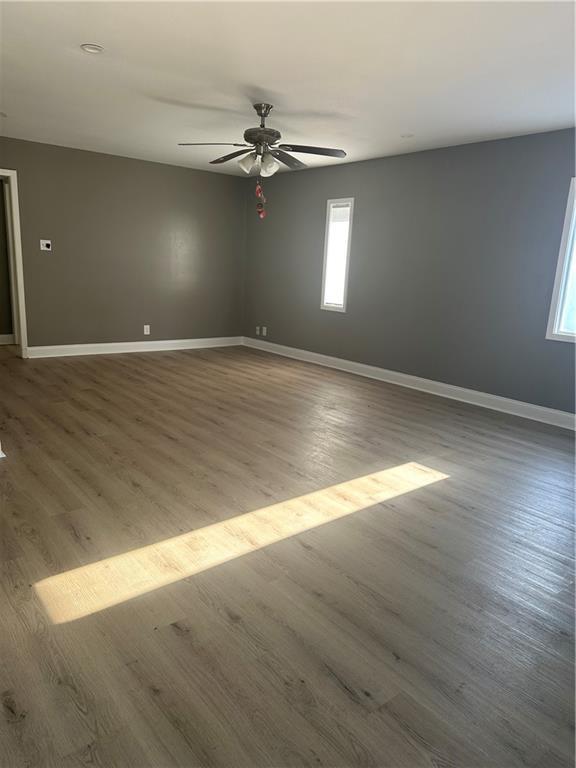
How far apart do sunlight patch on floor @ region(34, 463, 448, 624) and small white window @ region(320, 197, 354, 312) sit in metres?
3.92

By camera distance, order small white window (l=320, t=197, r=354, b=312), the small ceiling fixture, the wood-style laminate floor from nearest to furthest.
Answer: the wood-style laminate floor
the small ceiling fixture
small white window (l=320, t=197, r=354, b=312)

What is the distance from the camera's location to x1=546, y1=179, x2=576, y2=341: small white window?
173 inches

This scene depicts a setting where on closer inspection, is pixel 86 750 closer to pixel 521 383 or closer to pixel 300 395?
pixel 300 395

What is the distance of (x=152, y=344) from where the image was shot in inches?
289

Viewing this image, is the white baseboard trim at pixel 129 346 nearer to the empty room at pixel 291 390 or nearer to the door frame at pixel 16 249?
the empty room at pixel 291 390

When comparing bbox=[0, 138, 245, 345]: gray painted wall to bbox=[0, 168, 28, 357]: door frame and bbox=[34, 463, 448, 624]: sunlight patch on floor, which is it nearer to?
bbox=[0, 168, 28, 357]: door frame

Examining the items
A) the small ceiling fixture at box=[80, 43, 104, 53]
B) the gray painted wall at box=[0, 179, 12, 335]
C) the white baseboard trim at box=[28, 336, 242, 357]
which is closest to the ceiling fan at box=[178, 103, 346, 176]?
the small ceiling fixture at box=[80, 43, 104, 53]

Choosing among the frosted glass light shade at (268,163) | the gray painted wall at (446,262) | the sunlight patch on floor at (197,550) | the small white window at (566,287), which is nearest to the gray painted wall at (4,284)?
the gray painted wall at (446,262)

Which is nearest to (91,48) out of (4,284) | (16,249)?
(16,249)

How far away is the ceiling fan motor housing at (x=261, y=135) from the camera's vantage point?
395 cm

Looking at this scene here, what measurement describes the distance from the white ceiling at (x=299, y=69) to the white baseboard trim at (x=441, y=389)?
2522 mm

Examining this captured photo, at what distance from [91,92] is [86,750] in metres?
Answer: 4.34

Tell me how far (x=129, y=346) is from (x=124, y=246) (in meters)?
1.39

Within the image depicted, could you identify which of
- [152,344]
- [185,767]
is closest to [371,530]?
[185,767]
